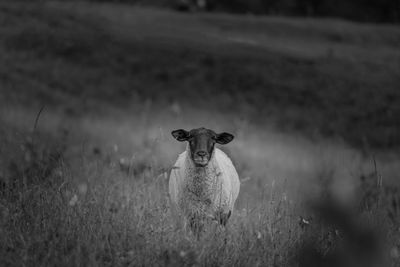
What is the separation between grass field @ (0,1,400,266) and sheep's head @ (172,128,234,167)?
23.4 inches

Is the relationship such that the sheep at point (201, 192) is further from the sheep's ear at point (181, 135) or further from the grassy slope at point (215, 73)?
the grassy slope at point (215, 73)

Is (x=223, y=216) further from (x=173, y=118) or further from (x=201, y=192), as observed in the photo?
(x=173, y=118)

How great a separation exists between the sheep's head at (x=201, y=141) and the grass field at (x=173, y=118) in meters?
0.59

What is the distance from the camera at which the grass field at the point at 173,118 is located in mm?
4316

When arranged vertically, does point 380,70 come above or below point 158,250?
above

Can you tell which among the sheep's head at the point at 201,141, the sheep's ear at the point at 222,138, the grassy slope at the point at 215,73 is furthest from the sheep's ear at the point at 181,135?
the grassy slope at the point at 215,73

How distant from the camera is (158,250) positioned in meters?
4.03

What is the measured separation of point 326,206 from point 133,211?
11.8 feet

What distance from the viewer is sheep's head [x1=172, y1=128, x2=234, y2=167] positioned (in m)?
4.64

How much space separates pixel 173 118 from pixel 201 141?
10.8 m

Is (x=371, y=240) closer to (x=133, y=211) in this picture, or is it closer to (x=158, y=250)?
(x=158, y=250)

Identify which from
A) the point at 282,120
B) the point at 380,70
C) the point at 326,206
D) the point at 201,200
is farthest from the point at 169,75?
the point at 326,206

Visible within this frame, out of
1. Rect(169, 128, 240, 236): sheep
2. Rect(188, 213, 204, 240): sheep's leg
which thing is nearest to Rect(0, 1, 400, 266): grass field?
Rect(169, 128, 240, 236): sheep

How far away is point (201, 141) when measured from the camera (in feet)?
15.3
